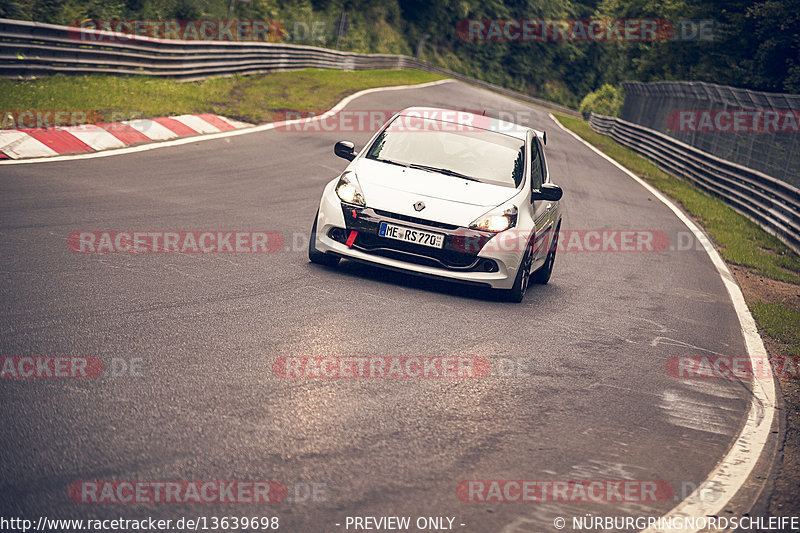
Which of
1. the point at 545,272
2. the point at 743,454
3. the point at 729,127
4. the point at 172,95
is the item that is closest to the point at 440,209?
the point at 545,272

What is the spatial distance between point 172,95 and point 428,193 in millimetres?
13533

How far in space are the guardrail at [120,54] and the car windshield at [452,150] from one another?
928cm

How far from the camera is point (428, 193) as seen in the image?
27.1 ft

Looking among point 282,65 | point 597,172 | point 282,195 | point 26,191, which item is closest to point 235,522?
point 26,191

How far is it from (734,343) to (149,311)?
5261mm

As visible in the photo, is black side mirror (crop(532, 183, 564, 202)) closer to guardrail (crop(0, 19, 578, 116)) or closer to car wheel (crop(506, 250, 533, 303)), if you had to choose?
car wheel (crop(506, 250, 533, 303))

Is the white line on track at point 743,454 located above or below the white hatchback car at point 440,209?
below

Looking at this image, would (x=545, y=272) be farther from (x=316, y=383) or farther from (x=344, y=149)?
(x=316, y=383)

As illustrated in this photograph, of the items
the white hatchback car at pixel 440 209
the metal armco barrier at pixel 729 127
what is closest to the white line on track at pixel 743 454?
the white hatchback car at pixel 440 209

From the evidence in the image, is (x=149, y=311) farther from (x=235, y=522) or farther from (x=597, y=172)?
(x=597, y=172)

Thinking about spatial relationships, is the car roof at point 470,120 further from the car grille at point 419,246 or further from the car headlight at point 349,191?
the car grille at point 419,246

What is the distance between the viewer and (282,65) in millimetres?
33719

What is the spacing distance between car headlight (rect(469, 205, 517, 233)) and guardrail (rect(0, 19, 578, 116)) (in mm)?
10845

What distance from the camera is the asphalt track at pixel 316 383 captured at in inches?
160
